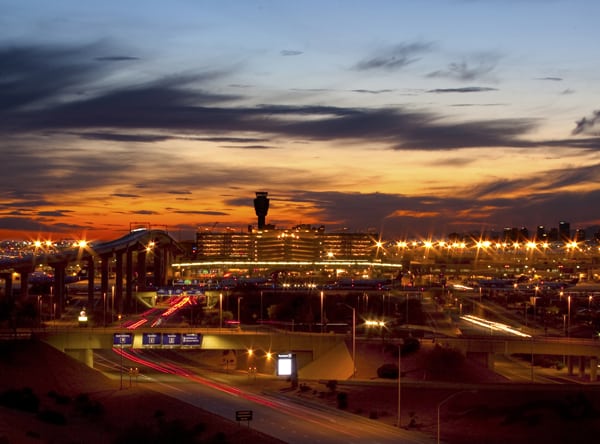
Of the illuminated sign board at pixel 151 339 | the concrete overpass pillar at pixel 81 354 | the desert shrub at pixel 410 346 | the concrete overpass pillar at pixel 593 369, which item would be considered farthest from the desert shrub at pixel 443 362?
the concrete overpass pillar at pixel 81 354

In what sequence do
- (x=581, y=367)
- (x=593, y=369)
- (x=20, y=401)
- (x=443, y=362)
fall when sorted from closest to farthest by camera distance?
1. (x=20, y=401)
2. (x=443, y=362)
3. (x=593, y=369)
4. (x=581, y=367)

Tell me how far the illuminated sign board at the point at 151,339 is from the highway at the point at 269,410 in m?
2.28

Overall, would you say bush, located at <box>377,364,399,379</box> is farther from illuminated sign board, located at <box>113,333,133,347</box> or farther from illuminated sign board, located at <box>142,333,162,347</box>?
illuminated sign board, located at <box>113,333,133,347</box>

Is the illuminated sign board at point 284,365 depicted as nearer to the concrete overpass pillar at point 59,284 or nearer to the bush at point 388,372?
the bush at point 388,372

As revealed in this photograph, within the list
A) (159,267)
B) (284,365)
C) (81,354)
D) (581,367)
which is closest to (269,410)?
(284,365)

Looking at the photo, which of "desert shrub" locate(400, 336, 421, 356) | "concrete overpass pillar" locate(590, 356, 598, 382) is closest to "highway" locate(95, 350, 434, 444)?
"desert shrub" locate(400, 336, 421, 356)

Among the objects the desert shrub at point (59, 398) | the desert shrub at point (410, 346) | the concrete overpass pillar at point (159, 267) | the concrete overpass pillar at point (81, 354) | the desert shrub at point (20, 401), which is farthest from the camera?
the concrete overpass pillar at point (159, 267)

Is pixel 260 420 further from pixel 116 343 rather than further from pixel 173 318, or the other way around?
pixel 173 318

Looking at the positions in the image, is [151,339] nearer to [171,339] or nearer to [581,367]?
[171,339]

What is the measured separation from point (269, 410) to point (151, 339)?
20.8m

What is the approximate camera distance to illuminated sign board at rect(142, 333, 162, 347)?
2975 inches

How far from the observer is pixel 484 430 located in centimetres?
5456

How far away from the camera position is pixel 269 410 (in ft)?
188

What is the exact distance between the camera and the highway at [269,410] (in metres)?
49.7
